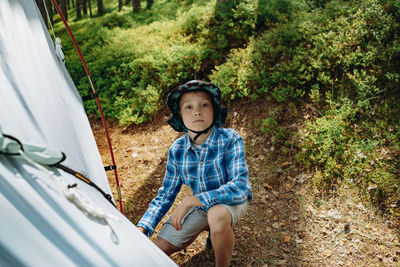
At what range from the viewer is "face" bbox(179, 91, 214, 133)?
2.41m

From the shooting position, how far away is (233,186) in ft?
7.28

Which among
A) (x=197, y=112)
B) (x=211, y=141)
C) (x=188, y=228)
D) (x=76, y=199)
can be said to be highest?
(x=76, y=199)

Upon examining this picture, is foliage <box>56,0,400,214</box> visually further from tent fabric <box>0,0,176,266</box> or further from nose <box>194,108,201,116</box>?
tent fabric <box>0,0,176,266</box>

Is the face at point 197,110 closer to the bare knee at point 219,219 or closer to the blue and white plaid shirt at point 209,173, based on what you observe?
the blue and white plaid shirt at point 209,173

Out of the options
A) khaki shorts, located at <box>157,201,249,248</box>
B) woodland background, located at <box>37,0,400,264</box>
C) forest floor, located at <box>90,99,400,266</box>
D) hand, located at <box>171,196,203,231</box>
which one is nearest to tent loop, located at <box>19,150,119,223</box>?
hand, located at <box>171,196,203,231</box>

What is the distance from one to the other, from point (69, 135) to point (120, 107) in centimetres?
382

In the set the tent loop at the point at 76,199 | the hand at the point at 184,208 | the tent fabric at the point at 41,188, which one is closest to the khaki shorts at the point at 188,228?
the hand at the point at 184,208

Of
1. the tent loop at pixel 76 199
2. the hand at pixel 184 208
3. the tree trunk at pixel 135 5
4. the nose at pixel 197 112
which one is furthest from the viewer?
the tree trunk at pixel 135 5

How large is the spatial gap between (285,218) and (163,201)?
1.70m

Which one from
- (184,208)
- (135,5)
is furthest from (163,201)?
(135,5)

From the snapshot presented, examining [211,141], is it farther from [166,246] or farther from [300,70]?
[300,70]

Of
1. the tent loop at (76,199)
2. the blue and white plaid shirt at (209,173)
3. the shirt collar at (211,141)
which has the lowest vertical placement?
the blue and white plaid shirt at (209,173)

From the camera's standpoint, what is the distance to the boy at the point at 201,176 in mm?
2221

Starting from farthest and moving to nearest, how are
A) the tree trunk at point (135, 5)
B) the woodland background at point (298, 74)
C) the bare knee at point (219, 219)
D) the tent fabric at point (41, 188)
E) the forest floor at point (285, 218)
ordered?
the tree trunk at point (135, 5) → the woodland background at point (298, 74) → the forest floor at point (285, 218) → the bare knee at point (219, 219) → the tent fabric at point (41, 188)
